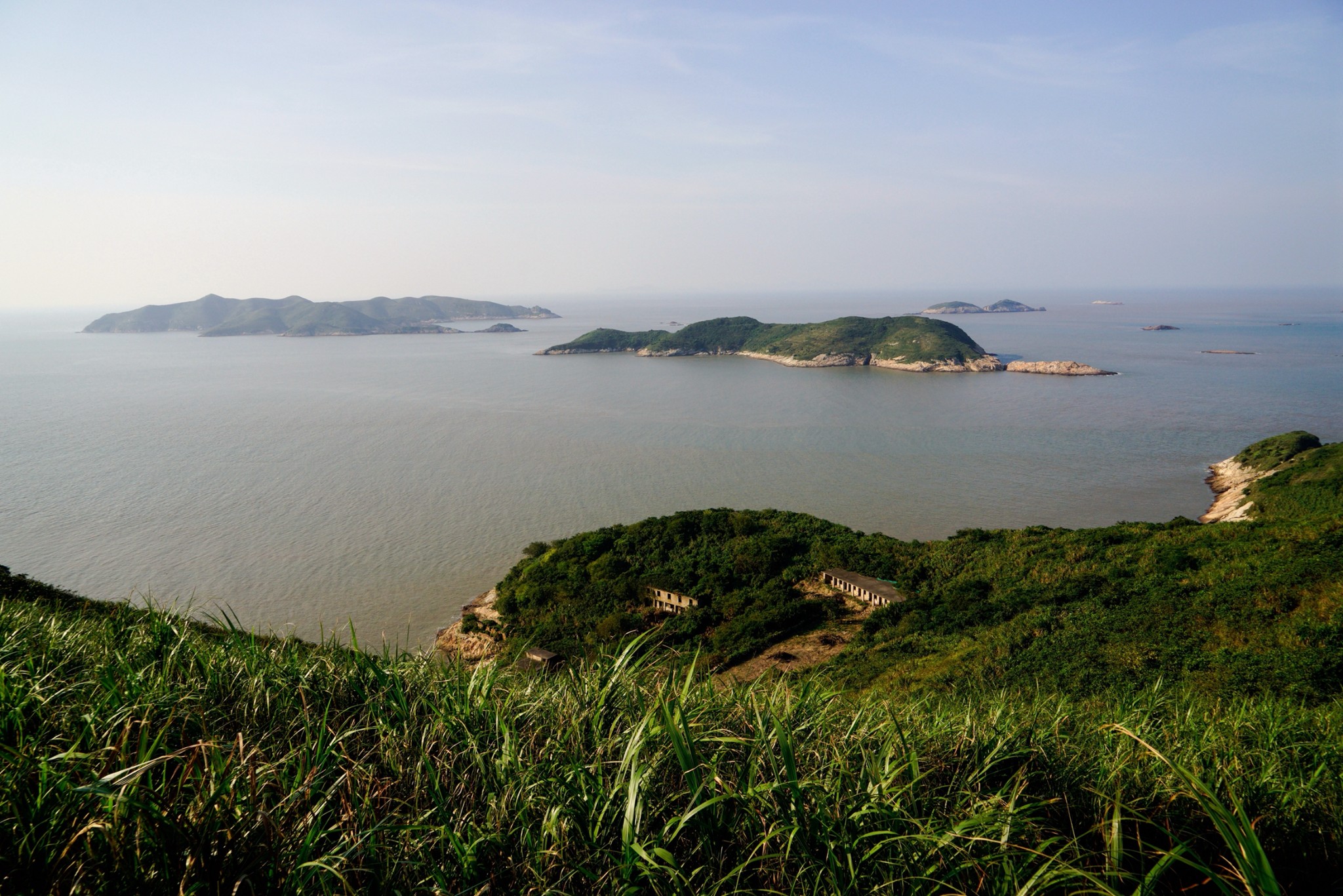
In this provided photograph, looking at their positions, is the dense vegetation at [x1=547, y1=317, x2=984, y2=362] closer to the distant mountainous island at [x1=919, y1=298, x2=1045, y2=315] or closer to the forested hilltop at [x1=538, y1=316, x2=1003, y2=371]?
the forested hilltop at [x1=538, y1=316, x2=1003, y2=371]

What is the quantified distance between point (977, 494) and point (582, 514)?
50.1ft

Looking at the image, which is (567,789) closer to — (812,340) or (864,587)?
(864,587)

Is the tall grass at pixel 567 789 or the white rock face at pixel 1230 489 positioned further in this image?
the white rock face at pixel 1230 489

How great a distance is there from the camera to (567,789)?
2789 mm

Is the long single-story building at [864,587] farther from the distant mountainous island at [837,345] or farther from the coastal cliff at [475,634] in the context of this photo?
the distant mountainous island at [837,345]

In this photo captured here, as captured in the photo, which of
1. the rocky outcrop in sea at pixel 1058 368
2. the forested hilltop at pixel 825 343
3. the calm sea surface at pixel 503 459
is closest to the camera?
the calm sea surface at pixel 503 459

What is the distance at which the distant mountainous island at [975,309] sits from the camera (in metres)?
142

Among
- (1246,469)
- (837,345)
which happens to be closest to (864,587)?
(1246,469)

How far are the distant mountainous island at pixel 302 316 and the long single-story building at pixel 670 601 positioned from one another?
11727 cm

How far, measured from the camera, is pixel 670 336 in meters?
84.6

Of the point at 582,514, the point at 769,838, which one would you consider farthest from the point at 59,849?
the point at 582,514

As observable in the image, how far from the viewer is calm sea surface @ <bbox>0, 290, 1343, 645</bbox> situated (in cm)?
2005

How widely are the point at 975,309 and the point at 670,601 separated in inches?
5948

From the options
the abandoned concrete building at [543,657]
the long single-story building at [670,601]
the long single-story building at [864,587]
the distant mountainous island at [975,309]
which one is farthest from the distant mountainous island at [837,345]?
the distant mountainous island at [975,309]
